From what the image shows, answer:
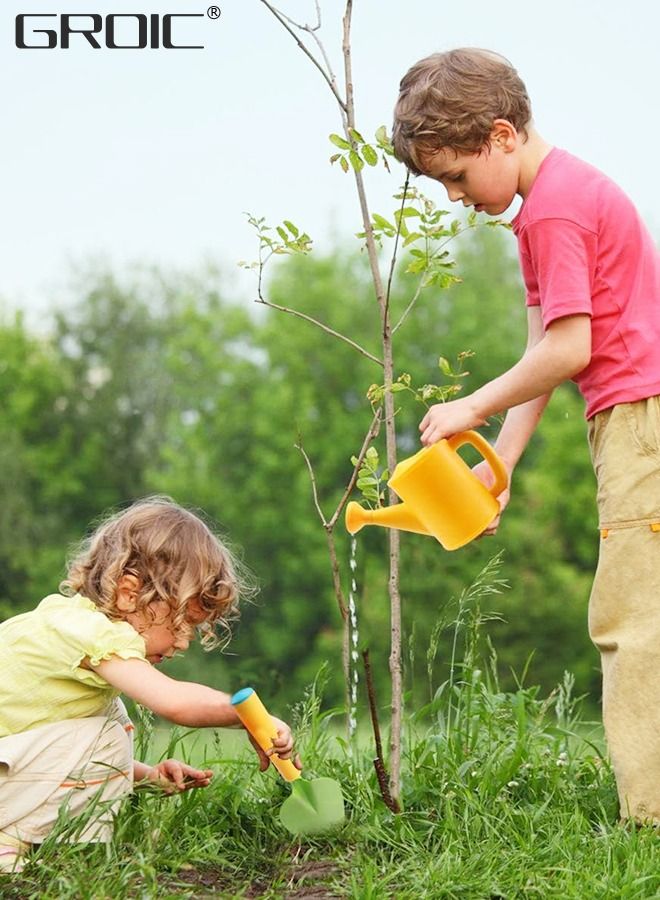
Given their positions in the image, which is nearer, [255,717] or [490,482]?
[255,717]

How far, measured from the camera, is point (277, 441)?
24.5 meters

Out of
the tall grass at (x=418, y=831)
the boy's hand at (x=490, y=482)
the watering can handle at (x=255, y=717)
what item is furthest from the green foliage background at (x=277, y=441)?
the watering can handle at (x=255, y=717)

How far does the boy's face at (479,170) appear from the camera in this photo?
2332 mm

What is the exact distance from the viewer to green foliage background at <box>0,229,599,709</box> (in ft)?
74.7

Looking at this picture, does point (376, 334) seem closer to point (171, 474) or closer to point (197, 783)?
point (171, 474)

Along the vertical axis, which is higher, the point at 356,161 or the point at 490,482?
the point at 356,161

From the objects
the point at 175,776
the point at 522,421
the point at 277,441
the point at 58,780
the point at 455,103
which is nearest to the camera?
the point at 58,780

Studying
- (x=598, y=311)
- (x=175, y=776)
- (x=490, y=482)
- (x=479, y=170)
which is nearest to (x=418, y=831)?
(x=175, y=776)

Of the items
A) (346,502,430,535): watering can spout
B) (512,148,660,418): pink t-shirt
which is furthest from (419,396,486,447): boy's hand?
(512,148,660,418): pink t-shirt

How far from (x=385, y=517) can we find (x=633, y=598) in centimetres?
53

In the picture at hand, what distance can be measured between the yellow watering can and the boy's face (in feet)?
1.61

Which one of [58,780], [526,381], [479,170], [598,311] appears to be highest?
[479,170]

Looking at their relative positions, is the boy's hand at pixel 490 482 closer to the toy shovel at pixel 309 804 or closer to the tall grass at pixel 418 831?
the tall grass at pixel 418 831

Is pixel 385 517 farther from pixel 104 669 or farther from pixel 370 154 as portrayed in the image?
pixel 370 154
